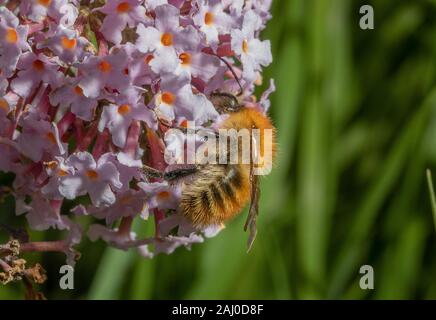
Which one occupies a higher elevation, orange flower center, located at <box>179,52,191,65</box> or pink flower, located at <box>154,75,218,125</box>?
orange flower center, located at <box>179,52,191,65</box>

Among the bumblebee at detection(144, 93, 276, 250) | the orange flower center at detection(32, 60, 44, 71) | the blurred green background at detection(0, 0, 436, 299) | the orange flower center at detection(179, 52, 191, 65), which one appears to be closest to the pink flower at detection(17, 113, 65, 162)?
the orange flower center at detection(32, 60, 44, 71)

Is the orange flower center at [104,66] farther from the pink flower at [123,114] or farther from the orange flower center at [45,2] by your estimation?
the orange flower center at [45,2]

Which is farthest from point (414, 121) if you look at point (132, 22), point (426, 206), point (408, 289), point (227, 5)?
point (132, 22)

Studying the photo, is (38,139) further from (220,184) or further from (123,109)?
(220,184)

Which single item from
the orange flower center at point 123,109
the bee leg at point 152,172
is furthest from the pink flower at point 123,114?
the bee leg at point 152,172

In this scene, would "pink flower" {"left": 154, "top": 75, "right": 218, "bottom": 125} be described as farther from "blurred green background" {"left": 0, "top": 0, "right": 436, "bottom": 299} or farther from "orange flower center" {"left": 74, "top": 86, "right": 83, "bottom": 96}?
"blurred green background" {"left": 0, "top": 0, "right": 436, "bottom": 299}

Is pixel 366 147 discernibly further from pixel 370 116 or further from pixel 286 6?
pixel 286 6
